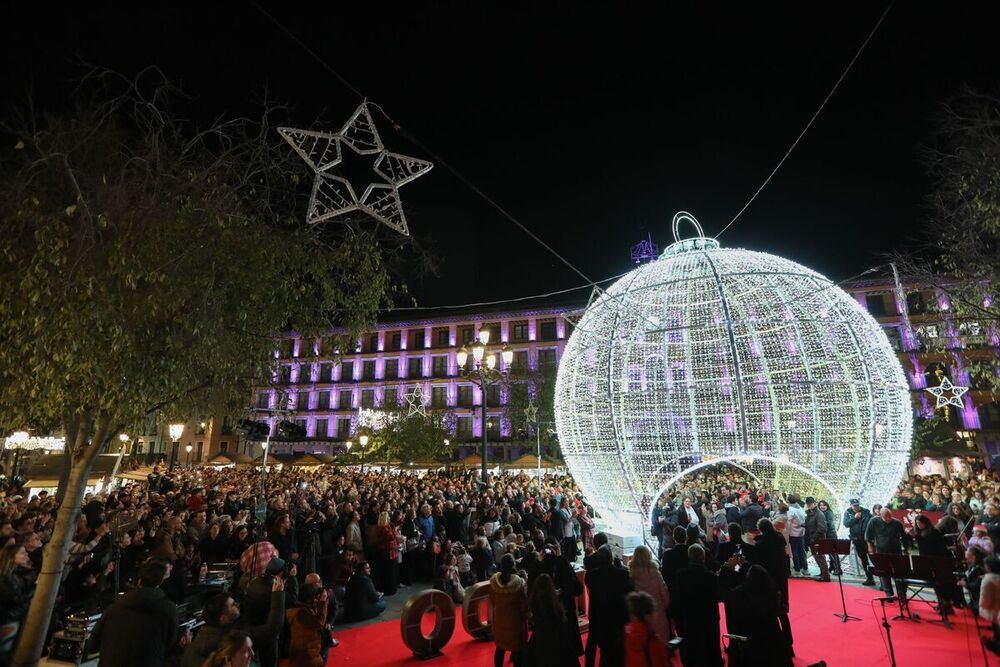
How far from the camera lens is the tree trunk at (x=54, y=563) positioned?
5035 mm

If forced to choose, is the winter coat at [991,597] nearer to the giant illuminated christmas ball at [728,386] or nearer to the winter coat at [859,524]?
the giant illuminated christmas ball at [728,386]

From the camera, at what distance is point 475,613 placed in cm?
672

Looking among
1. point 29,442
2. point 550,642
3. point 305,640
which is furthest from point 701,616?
point 29,442

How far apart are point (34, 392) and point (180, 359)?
1.31m

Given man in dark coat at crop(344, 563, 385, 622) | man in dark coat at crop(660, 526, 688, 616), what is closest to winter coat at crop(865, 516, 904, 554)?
man in dark coat at crop(660, 526, 688, 616)

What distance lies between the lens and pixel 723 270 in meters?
10.4

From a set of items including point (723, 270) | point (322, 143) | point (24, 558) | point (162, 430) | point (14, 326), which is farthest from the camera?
point (162, 430)

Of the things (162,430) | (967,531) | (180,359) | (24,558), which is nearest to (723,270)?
(967,531)

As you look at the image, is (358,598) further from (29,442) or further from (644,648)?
(29,442)

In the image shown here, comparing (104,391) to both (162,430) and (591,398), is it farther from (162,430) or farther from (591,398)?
(162,430)

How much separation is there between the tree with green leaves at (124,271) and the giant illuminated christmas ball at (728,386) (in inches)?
263

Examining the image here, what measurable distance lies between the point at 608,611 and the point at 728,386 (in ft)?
20.8

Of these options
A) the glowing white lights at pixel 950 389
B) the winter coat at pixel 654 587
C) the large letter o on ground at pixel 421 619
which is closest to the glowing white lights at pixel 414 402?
the large letter o on ground at pixel 421 619

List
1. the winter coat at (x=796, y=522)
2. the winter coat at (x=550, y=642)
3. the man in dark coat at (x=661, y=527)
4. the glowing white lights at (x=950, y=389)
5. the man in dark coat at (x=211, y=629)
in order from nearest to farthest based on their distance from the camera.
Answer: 1. the man in dark coat at (x=211, y=629)
2. the winter coat at (x=550, y=642)
3. the winter coat at (x=796, y=522)
4. the man in dark coat at (x=661, y=527)
5. the glowing white lights at (x=950, y=389)
